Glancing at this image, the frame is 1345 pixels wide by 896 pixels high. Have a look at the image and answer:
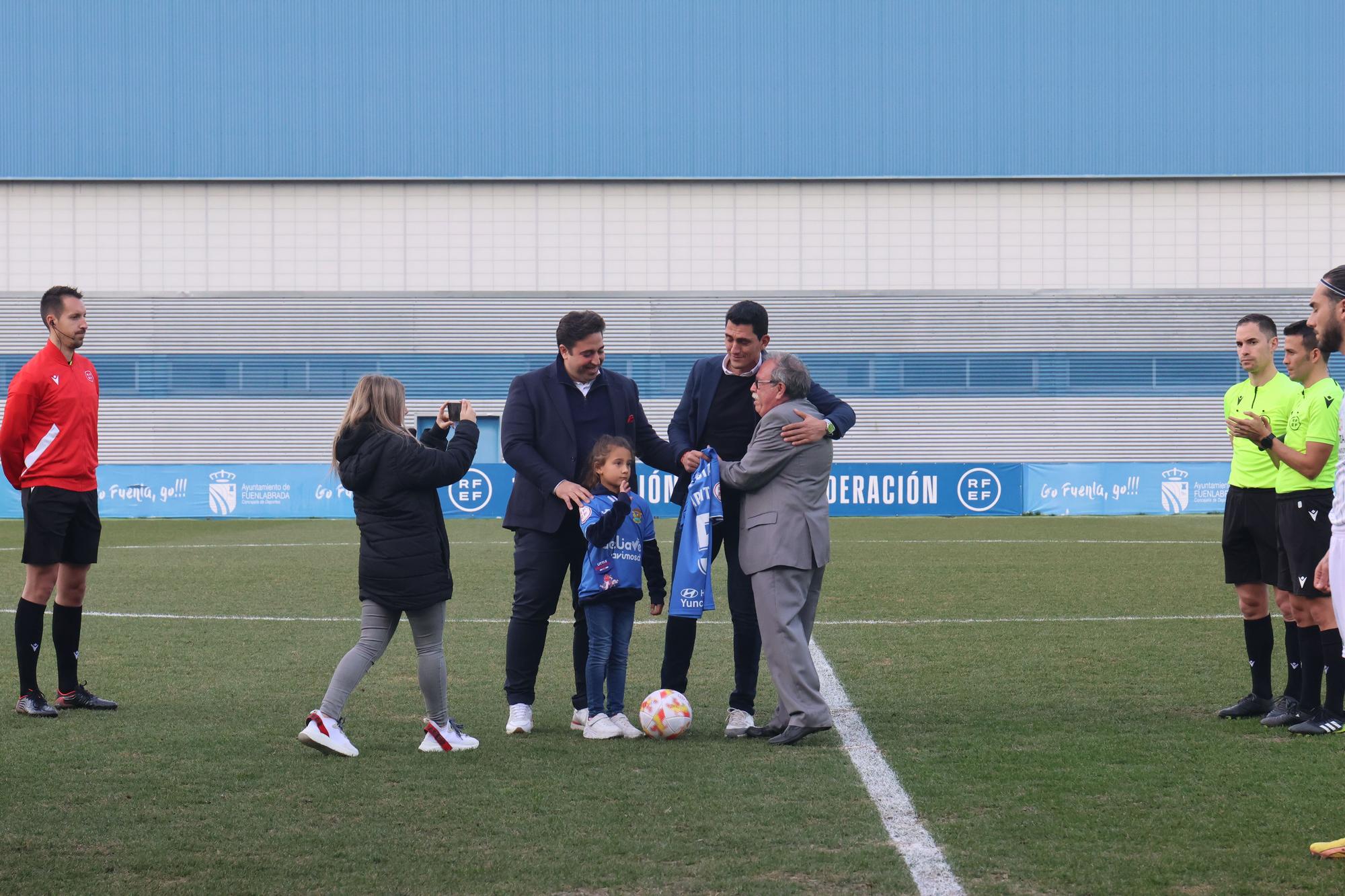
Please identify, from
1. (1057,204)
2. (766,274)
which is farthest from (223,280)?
(1057,204)

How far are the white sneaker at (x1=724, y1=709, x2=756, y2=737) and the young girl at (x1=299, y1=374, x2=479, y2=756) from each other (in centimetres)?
109

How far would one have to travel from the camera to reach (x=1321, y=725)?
19.4ft

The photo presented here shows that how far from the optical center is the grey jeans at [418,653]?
5.64m

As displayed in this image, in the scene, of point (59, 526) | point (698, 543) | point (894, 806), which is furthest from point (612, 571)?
point (59, 526)

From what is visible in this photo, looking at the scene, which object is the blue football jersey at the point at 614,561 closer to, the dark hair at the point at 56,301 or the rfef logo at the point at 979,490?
the dark hair at the point at 56,301

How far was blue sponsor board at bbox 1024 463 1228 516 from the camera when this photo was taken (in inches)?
1130

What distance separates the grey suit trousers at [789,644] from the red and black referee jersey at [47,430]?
3183mm

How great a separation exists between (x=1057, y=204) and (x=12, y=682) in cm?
3079

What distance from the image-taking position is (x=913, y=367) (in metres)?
34.8

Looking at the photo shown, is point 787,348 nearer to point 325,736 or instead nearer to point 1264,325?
point 1264,325

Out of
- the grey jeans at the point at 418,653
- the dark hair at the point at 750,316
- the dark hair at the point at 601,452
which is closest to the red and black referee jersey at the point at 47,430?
the grey jeans at the point at 418,653

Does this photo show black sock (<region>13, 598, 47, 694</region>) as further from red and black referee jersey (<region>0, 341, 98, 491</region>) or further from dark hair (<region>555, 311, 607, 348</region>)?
dark hair (<region>555, 311, 607, 348</region>)

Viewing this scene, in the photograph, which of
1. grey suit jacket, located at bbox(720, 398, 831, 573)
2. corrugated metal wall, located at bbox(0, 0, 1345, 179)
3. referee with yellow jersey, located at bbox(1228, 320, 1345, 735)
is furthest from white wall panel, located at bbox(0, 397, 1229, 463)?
grey suit jacket, located at bbox(720, 398, 831, 573)

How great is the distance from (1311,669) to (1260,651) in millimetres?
375
